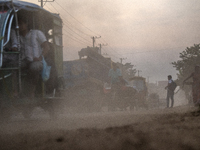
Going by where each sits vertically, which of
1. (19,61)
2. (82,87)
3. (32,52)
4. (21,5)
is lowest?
(82,87)

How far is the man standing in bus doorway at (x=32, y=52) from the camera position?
5840 mm

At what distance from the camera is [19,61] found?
545 cm

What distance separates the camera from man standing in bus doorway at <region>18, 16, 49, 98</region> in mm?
5840

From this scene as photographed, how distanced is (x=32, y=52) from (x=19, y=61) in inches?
22.1

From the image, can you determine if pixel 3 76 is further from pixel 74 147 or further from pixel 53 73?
pixel 74 147

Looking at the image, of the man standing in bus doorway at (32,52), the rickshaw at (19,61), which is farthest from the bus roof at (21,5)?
the man standing in bus doorway at (32,52)

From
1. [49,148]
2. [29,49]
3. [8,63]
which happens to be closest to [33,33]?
[29,49]

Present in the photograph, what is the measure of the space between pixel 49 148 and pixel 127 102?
356 inches

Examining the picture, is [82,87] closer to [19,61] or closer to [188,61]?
[19,61]

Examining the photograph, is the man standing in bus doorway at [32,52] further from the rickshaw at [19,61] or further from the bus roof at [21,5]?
the bus roof at [21,5]

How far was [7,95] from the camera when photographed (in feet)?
17.9

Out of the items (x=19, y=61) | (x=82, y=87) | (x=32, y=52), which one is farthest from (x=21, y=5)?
(x=82, y=87)

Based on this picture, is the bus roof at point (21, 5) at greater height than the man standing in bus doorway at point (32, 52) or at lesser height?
greater

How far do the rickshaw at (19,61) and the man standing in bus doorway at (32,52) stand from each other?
0.16 metres
